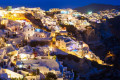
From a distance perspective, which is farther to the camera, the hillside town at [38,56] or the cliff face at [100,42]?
the cliff face at [100,42]

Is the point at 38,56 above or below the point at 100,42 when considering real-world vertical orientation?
below

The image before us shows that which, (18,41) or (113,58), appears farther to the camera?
(113,58)

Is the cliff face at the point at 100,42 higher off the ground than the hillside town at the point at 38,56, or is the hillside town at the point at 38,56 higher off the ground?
the cliff face at the point at 100,42

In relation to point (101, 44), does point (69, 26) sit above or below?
above

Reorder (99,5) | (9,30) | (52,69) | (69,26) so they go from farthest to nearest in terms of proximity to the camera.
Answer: (99,5) → (69,26) → (9,30) → (52,69)

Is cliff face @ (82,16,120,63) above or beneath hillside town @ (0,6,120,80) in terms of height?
above

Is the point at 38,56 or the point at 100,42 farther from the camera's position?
the point at 100,42

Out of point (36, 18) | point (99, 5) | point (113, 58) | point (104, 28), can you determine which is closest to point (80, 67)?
point (113, 58)

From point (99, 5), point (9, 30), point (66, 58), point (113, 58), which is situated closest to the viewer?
point (66, 58)

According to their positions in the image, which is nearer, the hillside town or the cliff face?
the hillside town

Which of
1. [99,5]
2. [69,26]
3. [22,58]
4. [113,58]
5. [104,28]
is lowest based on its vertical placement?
[22,58]

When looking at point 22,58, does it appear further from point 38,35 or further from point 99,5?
point 99,5
